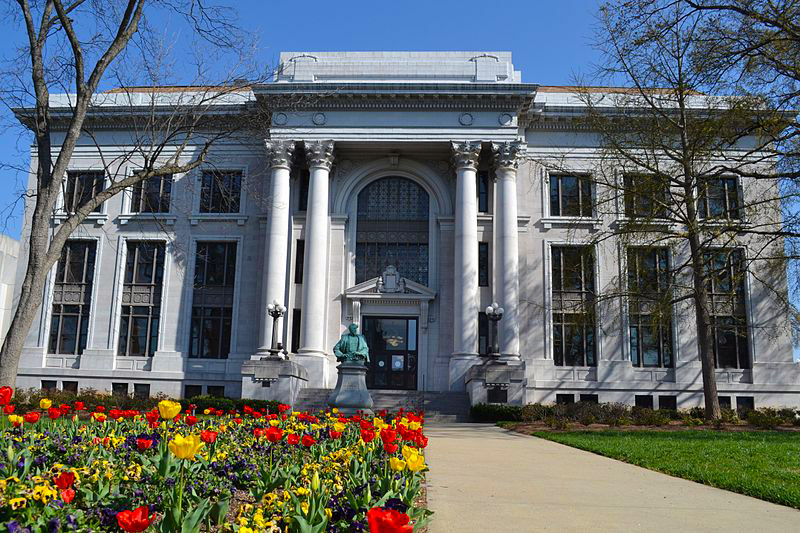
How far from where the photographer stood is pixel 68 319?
1383 inches

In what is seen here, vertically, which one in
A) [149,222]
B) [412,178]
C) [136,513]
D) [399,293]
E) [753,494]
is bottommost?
[753,494]

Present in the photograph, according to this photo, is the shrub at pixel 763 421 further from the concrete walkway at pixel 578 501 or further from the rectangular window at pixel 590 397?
the concrete walkway at pixel 578 501

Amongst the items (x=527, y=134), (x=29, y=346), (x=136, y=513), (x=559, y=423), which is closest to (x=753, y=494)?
(x=136, y=513)

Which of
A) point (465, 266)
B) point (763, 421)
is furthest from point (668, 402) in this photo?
point (465, 266)

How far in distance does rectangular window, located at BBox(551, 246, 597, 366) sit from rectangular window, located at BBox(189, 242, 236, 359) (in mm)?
16651

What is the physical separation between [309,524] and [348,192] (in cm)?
3123

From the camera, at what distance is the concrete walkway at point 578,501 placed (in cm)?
607

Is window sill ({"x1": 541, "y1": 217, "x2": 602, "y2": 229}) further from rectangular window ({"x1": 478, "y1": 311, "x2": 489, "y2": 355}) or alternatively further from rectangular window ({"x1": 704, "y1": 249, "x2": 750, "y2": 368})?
rectangular window ({"x1": 704, "y1": 249, "x2": 750, "y2": 368})

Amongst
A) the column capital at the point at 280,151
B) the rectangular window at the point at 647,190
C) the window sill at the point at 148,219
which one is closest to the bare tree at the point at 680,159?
the rectangular window at the point at 647,190

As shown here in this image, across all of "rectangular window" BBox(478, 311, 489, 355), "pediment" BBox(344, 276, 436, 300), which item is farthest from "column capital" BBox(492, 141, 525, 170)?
"rectangular window" BBox(478, 311, 489, 355)

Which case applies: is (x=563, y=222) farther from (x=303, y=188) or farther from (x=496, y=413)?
(x=303, y=188)

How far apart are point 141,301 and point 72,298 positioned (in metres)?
3.95

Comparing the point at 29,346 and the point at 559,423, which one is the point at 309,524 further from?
the point at 29,346

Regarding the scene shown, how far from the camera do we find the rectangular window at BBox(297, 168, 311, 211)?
3456cm
